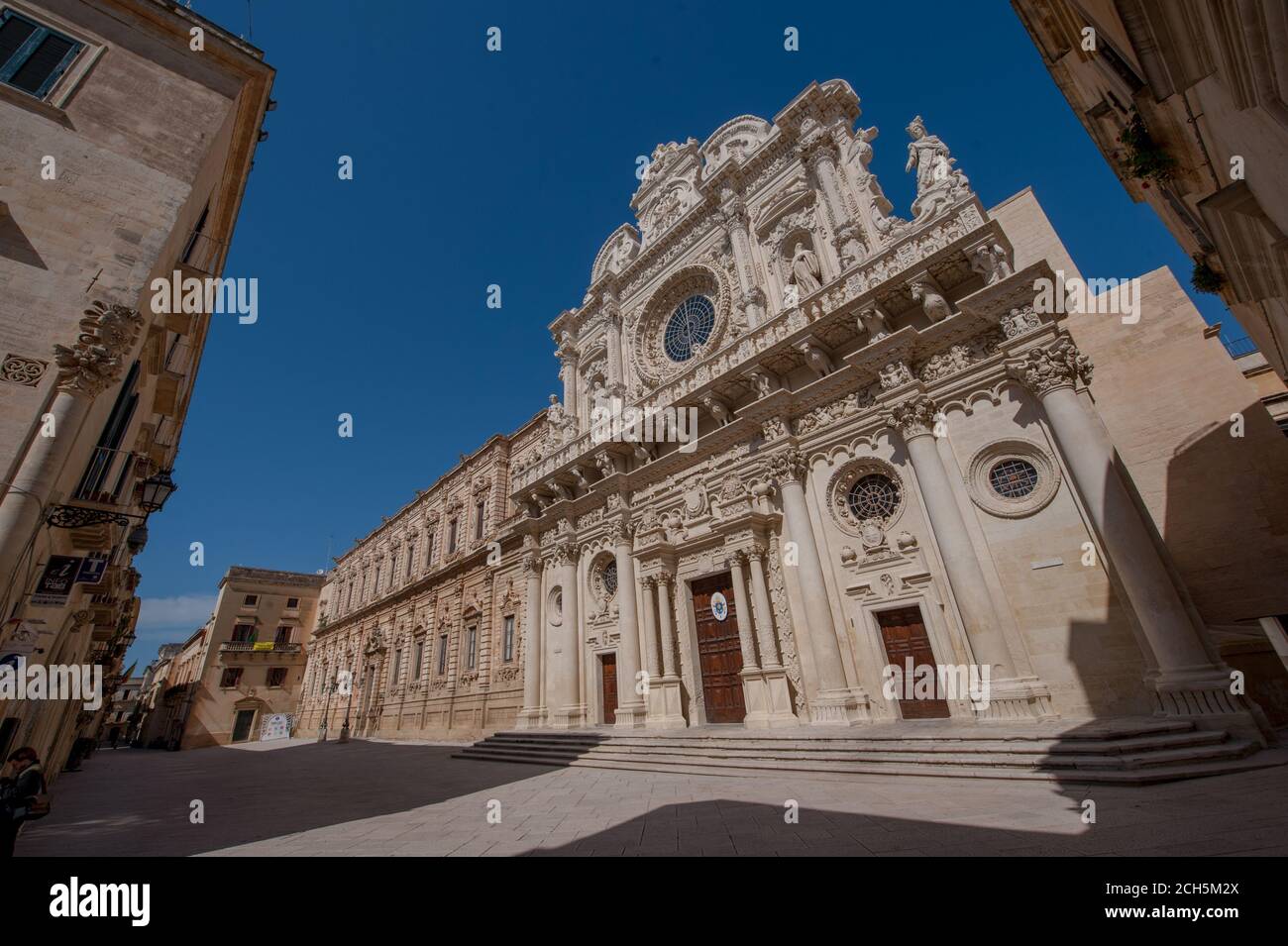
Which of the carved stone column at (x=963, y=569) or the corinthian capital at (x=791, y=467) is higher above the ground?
the corinthian capital at (x=791, y=467)

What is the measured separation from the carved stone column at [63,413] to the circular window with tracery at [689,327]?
46.2 ft

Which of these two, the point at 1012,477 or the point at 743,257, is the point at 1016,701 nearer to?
the point at 1012,477

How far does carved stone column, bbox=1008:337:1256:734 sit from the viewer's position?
23.1ft

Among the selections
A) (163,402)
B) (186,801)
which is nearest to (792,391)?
(163,402)

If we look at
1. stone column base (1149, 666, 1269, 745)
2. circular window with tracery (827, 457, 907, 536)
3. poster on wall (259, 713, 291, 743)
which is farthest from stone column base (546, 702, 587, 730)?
poster on wall (259, 713, 291, 743)

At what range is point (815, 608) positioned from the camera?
36.7ft

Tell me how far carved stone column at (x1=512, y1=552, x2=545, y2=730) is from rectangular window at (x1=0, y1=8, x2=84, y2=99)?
15478 mm

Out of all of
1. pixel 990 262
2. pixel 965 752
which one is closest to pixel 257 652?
pixel 965 752

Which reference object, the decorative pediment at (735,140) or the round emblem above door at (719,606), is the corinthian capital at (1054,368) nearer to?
the round emblem above door at (719,606)

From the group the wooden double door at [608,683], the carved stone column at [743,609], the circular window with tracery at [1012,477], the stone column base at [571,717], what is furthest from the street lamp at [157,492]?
the circular window with tracery at [1012,477]

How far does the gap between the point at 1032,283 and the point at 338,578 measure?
4481cm

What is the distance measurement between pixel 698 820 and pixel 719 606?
27.3ft

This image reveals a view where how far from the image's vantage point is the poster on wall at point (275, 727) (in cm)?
3600
